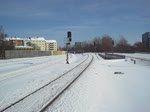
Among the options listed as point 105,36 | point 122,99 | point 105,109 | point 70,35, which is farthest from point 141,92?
point 105,36

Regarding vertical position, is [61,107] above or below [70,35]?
below

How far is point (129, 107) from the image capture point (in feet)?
19.4

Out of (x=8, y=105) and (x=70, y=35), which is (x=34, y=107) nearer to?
(x=8, y=105)

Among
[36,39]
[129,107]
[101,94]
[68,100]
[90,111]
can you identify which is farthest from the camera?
[36,39]

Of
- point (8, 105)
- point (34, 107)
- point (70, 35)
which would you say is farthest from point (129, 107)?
point (70, 35)

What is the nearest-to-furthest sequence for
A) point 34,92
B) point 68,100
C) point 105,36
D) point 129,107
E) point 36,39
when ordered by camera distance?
point 129,107, point 68,100, point 34,92, point 105,36, point 36,39

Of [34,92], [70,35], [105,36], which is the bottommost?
[34,92]

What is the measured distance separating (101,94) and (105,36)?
155 metres

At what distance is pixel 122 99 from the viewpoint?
6875 mm

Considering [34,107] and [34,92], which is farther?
[34,92]

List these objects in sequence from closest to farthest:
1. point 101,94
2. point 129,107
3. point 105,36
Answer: point 129,107 → point 101,94 → point 105,36

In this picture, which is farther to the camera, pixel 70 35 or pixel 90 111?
pixel 70 35

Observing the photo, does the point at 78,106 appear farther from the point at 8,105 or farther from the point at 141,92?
the point at 141,92

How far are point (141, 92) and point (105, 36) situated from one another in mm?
154635
